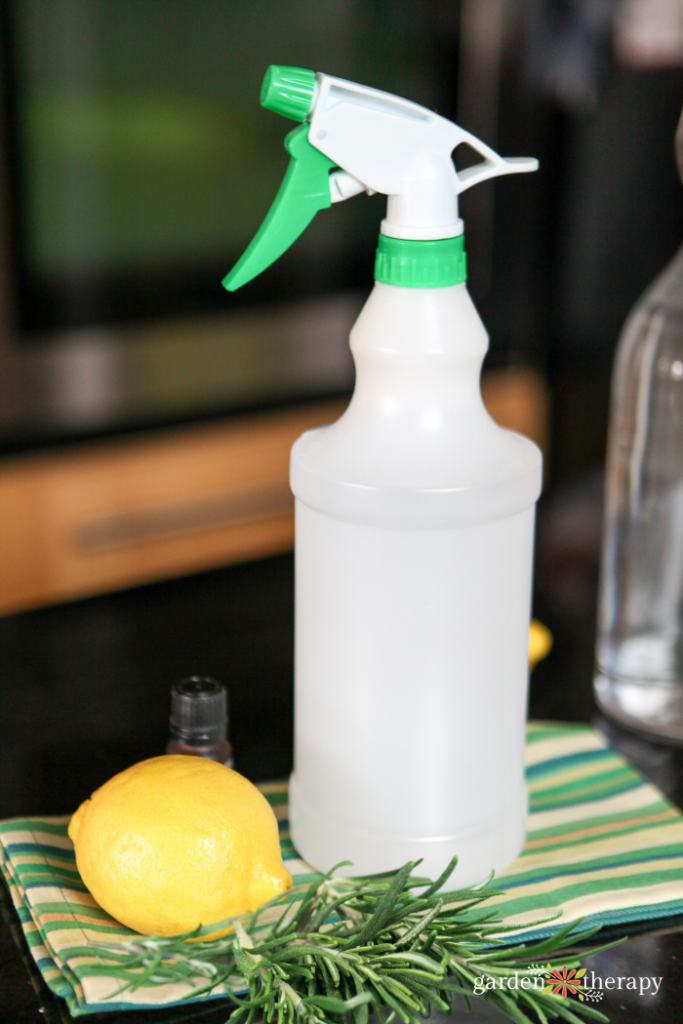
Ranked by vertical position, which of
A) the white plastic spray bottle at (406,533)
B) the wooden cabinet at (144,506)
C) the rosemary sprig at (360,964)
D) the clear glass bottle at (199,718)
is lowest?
the wooden cabinet at (144,506)

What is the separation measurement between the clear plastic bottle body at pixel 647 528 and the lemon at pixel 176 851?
31 centimetres

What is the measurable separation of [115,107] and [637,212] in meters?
0.89

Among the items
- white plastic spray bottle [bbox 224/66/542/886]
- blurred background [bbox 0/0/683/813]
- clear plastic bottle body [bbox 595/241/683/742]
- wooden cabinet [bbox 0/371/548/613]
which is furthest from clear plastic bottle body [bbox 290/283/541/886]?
wooden cabinet [bbox 0/371/548/613]

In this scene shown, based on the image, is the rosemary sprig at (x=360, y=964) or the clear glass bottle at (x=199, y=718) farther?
the clear glass bottle at (x=199, y=718)

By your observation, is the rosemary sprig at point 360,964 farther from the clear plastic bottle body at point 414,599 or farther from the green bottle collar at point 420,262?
the green bottle collar at point 420,262

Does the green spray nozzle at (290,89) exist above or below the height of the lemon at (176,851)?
above

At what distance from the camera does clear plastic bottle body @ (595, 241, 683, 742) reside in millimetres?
671

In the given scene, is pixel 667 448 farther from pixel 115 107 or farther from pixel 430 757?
pixel 115 107

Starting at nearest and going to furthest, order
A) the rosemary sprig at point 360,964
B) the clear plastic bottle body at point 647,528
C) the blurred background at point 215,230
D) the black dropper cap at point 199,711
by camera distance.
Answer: the rosemary sprig at point 360,964
the black dropper cap at point 199,711
the clear plastic bottle body at point 647,528
the blurred background at point 215,230

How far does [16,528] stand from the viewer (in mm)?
1486

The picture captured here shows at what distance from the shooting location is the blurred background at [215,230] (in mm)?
1457

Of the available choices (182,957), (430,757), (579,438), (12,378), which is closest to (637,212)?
(579,438)

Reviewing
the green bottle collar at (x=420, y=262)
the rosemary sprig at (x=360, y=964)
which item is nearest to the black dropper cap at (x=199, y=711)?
the rosemary sprig at (x=360, y=964)

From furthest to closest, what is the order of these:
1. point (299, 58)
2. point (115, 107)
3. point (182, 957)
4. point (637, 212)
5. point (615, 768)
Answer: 1. point (637, 212)
2. point (299, 58)
3. point (115, 107)
4. point (615, 768)
5. point (182, 957)
